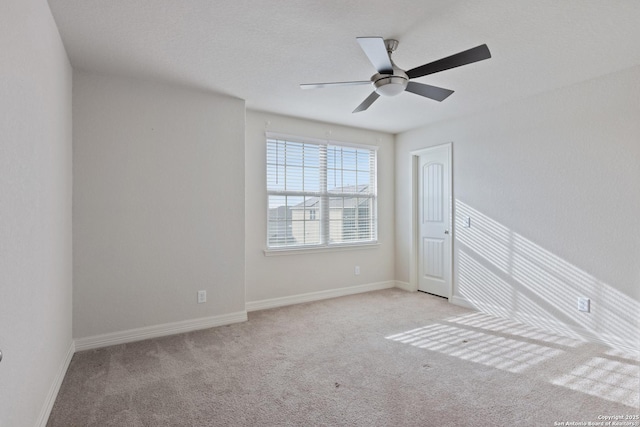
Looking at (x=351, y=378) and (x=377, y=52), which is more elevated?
(x=377, y=52)

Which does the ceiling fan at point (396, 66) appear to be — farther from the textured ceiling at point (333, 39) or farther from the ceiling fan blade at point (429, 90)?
the textured ceiling at point (333, 39)

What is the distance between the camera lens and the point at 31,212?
1.72 meters

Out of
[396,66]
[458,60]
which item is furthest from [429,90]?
[458,60]

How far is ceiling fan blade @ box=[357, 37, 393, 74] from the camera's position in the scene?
1.93 m

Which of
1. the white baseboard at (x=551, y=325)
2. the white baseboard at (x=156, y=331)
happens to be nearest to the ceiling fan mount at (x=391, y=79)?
the white baseboard at (x=156, y=331)

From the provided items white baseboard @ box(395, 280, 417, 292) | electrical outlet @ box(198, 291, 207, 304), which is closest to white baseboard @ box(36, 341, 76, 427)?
electrical outlet @ box(198, 291, 207, 304)

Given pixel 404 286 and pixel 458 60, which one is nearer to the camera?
pixel 458 60

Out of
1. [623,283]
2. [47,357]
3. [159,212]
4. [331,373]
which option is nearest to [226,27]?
[159,212]

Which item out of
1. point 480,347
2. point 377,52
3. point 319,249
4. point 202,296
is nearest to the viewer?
point 377,52

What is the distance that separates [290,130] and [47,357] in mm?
3307

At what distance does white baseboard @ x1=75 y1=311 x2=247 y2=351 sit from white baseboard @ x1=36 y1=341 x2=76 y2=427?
0.16 meters

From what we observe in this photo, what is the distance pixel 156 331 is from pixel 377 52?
123 inches

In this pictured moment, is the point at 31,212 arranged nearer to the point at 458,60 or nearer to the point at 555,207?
the point at 458,60

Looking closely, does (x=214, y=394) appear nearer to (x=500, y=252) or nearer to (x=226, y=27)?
(x=226, y=27)
